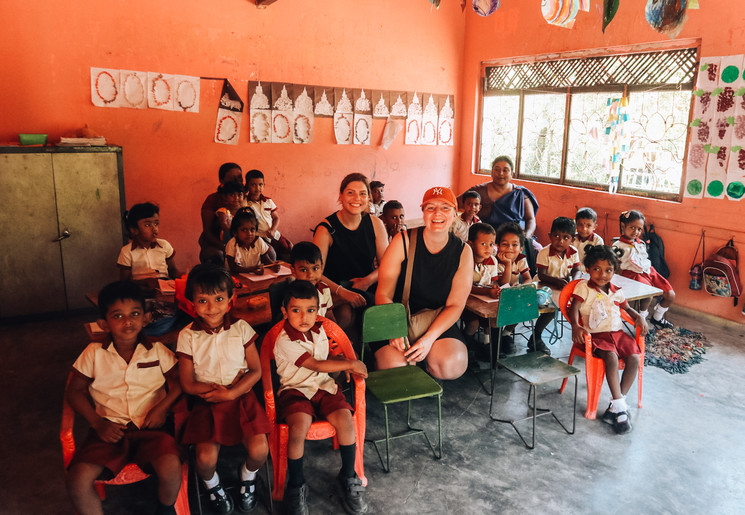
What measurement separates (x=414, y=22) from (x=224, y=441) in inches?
263

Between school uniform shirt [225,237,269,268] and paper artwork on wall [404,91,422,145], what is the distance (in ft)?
13.1

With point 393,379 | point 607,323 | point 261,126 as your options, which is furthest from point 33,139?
point 607,323

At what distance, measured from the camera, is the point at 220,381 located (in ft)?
9.34

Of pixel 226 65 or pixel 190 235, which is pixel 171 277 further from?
pixel 226 65

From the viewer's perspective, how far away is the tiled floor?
294 centimetres

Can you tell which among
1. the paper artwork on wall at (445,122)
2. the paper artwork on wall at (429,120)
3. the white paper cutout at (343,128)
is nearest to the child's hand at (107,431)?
the white paper cutout at (343,128)

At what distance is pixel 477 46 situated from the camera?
808 centimetres

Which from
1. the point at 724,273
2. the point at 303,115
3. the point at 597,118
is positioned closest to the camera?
the point at 724,273

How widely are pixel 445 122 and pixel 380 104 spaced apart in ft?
4.03

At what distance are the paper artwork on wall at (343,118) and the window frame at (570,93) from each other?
2.08m

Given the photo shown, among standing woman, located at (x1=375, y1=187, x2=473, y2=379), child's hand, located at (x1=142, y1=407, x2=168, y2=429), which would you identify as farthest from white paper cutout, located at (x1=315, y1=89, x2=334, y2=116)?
child's hand, located at (x1=142, y1=407, x2=168, y2=429)

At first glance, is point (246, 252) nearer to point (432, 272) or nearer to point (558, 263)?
point (432, 272)

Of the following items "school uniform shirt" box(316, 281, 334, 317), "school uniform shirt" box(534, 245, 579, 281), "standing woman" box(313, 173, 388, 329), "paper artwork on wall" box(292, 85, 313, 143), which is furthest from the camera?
"paper artwork on wall" box(292, 85, 313, 143)

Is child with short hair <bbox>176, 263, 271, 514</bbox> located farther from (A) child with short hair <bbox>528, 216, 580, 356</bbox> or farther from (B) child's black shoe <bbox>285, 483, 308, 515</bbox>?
(A) child with short hair <bbox>528, 216, 580, 356</bbox>
